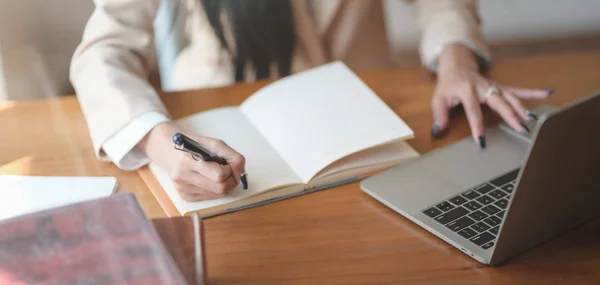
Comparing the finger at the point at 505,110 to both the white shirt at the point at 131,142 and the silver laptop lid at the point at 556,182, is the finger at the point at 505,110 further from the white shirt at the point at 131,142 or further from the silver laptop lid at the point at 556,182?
the white shirt at the point at 131,142

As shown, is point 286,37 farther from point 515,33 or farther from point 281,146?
point 515,33

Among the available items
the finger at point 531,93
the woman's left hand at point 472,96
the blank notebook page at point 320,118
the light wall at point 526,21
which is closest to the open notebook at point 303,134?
the blank notebook page at point 320,118

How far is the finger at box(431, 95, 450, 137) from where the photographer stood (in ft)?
3.55

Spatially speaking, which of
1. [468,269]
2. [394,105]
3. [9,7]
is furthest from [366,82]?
[9,7]

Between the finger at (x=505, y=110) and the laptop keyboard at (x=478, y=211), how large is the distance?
13 cm

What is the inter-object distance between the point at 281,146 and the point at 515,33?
1.89m

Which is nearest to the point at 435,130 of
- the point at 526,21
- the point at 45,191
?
the point at 45,191

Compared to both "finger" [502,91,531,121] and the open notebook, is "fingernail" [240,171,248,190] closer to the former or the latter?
the open notebook

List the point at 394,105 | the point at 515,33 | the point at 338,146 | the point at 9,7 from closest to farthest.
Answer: the point at 338,146, the point at 394,105, the point at 9,7, the point at 515,33

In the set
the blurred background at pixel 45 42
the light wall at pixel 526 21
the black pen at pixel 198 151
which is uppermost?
the black pen at pixel 198 151

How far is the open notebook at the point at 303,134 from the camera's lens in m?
0.95

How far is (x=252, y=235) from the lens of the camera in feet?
2.85

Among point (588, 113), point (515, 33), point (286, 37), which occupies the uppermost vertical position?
point (588, 113)

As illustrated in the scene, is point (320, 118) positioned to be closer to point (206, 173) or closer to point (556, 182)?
point (206, 173)
